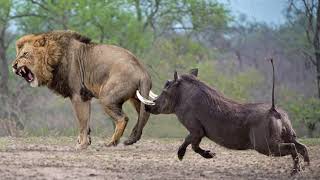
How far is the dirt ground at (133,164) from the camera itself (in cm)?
909

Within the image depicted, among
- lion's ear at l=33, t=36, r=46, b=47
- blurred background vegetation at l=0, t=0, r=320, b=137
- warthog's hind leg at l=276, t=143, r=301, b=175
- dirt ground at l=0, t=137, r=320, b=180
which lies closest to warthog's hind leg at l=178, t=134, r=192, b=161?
dirt ground at l=0, t=137, r=320, b=180

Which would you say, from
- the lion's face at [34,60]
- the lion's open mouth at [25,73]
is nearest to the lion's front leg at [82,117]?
the lion's face at [34,60]

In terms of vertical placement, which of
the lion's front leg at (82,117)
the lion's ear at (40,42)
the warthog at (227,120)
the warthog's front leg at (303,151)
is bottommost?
the lion's front leg at (82,117)

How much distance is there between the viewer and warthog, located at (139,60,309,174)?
9633mm

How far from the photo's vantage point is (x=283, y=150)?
9.60 m

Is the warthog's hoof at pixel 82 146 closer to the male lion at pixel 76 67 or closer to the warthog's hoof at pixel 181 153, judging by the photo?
the male lion at pixel 76 67

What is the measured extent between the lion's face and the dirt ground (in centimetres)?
114

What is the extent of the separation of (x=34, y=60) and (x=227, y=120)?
4053 mm

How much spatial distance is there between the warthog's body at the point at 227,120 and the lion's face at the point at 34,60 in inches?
98.2

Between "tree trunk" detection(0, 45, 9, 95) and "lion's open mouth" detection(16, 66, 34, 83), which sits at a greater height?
"lion's open mouth" detection(16, 66, 34, 83)

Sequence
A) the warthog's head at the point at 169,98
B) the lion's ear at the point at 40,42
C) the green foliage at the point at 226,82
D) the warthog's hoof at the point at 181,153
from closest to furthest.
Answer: the warthog's hoof at the point at 181,153
the warthog's head at the point at 169,98
the lion's ear at the point at 40,42
the green foliage at the point at 226,82

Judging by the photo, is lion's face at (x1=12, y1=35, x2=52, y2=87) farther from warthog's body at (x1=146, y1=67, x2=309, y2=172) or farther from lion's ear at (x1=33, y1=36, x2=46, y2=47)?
warthog's body at (x1=146, y1=67, x2=309, y2=172)

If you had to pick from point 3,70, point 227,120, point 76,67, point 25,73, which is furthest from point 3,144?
point 3,70

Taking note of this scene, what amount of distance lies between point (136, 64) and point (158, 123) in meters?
12.7
